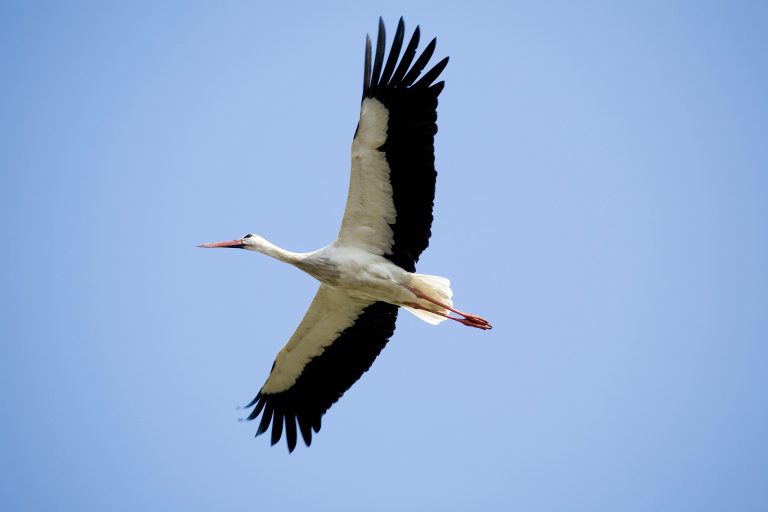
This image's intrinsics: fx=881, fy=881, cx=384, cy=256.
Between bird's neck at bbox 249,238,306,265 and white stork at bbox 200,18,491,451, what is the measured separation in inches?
0.4

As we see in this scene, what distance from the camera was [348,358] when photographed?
9727 millimetres

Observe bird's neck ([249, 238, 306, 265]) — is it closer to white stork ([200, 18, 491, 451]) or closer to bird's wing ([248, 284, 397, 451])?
white stork ([200, 18, 491, 451])

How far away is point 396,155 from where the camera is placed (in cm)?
833

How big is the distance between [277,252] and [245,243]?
1.60 feet

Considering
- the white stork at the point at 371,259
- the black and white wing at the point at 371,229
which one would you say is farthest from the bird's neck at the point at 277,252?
the black and white wing at the point at 371,229

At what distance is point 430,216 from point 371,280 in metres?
0.88

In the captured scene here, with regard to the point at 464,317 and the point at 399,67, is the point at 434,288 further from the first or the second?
the point at 399,67

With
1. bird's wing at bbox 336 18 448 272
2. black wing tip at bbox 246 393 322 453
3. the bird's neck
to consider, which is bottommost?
black wing tip at bbox 246 393 322 453

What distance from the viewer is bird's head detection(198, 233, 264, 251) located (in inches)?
370

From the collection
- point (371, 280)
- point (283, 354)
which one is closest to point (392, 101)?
point (371, 280)

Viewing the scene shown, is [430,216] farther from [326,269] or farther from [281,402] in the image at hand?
[281,402]

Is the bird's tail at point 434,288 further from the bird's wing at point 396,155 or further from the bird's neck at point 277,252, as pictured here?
the bird's neck at point 277,252

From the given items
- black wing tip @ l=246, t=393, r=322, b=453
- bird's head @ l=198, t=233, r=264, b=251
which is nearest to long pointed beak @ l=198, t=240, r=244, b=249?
bird's head @ l=198, t=233, r=264, b=251

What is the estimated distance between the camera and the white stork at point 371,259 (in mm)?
8180
